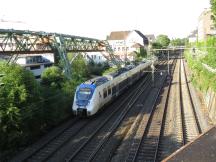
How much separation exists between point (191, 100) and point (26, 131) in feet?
68.9

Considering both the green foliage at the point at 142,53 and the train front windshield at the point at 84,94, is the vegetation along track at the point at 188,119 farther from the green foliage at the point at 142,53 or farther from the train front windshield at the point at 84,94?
the green foliage at the point at 142,53

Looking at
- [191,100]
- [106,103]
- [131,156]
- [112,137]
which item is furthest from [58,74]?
[131,156]

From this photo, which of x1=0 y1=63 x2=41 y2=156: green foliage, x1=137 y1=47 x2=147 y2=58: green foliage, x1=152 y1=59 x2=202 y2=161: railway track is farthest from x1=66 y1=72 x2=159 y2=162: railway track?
x1=137 y1=47 x2=147 y2=58: green foliage

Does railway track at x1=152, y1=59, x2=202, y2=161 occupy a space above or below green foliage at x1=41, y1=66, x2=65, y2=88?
below

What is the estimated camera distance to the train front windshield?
2895 centimetres

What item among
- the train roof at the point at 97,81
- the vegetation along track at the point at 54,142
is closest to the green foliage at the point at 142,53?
the train roof at the point at 97,81

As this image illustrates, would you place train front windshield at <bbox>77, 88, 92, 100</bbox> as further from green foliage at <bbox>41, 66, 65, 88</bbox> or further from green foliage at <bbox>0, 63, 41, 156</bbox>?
green foliage at <bbox>41, 66, 65, 88</bbox>

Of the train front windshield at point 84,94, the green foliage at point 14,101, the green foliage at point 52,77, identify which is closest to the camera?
the green foliage at point 14,101

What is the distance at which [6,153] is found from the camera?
21.0 metres

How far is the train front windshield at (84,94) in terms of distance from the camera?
2895 centimetres

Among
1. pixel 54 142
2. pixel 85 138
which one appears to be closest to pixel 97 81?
pixel 85 138

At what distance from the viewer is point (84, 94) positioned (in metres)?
29.2

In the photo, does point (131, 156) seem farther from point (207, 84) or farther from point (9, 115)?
point (207, 84)

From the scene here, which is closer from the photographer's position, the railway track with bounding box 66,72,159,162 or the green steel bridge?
the railway track with bounding box 66,72,159,162
